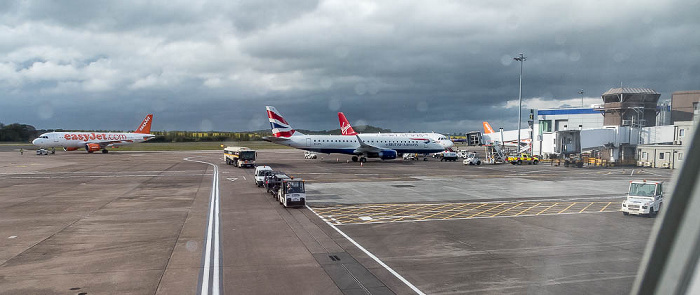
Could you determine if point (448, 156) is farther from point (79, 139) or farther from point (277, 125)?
point (79, 139)

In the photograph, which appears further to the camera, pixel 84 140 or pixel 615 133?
pixel 84 140

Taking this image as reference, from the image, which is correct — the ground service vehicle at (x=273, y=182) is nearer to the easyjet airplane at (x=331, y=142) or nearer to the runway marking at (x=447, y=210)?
the runway marking at (x=447, y=210)

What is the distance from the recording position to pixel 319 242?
18047 mm

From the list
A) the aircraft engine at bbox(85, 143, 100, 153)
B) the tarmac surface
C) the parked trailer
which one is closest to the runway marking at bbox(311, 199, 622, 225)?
the tarmac surface

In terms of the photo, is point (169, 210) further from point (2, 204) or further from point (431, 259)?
point (431, 259)

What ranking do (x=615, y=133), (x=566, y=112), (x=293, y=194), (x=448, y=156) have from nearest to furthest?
(x=293, y=194), (x=615, y=133), (x=566, y=112), (x=448, y=156)

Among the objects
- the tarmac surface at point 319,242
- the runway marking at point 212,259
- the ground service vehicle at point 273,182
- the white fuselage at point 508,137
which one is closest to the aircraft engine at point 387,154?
the tarmac surface at point 319,242

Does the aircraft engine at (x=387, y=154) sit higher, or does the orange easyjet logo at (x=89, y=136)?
the orange easyjet logo at (x=89, y=136)

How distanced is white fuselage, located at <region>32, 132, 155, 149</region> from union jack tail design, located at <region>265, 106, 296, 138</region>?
155 feet

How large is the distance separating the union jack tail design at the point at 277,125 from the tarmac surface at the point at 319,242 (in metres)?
37.0

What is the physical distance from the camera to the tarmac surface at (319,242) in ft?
42.3

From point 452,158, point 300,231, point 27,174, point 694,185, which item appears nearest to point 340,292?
point 300,231

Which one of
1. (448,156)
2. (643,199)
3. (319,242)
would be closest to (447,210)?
(643,199)

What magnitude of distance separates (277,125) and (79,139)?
5228 cm
